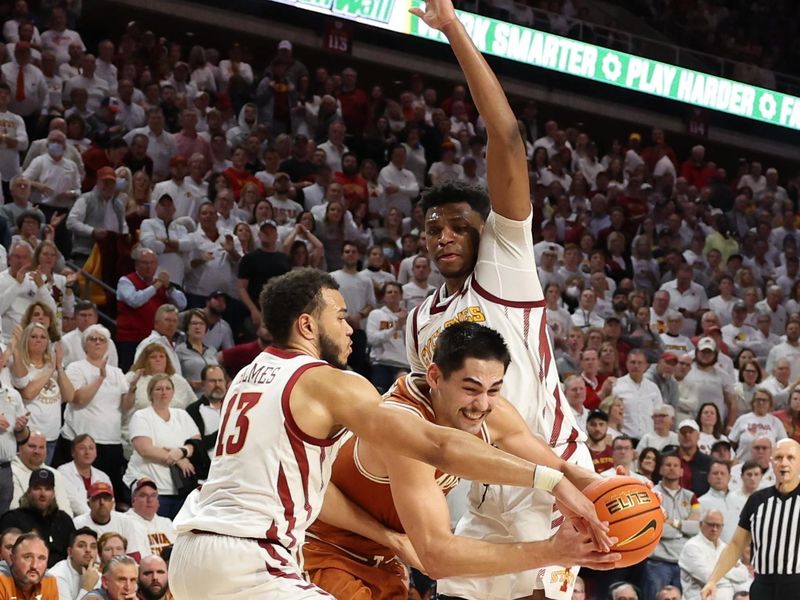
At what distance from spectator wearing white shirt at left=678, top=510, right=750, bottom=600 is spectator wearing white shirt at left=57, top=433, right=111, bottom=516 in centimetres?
508

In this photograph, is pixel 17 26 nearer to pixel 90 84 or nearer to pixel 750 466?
pixel 90 84

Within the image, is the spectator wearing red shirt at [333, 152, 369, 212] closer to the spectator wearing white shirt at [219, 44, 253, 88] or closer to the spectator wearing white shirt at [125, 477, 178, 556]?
the spectator wearing white shirt at [219, 44, 253, 88]

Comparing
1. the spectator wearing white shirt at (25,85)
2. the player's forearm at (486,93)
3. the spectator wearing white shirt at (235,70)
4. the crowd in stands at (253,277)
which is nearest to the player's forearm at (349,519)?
the player's forearm at (486,93)

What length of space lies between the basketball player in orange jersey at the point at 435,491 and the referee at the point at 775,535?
17.3 ft

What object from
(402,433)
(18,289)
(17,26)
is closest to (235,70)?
(17,26)

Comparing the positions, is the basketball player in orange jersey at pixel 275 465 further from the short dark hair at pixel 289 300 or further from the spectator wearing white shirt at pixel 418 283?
the spectator wearing white shirt at pixel 418 283

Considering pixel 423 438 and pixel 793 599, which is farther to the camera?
pixel 793 599

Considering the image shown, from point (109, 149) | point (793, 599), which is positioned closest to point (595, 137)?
point (109, 149)

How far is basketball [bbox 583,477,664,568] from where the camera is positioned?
4.10m

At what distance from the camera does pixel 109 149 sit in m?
13.2

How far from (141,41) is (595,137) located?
8801mm

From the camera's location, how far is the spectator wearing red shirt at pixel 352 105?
56.6 feet

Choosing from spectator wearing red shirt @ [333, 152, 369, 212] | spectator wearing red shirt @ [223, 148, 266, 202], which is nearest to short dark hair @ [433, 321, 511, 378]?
spectator wearing red shirt @ [223, 148, 266, 202]

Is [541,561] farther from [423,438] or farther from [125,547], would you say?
[125,547]
